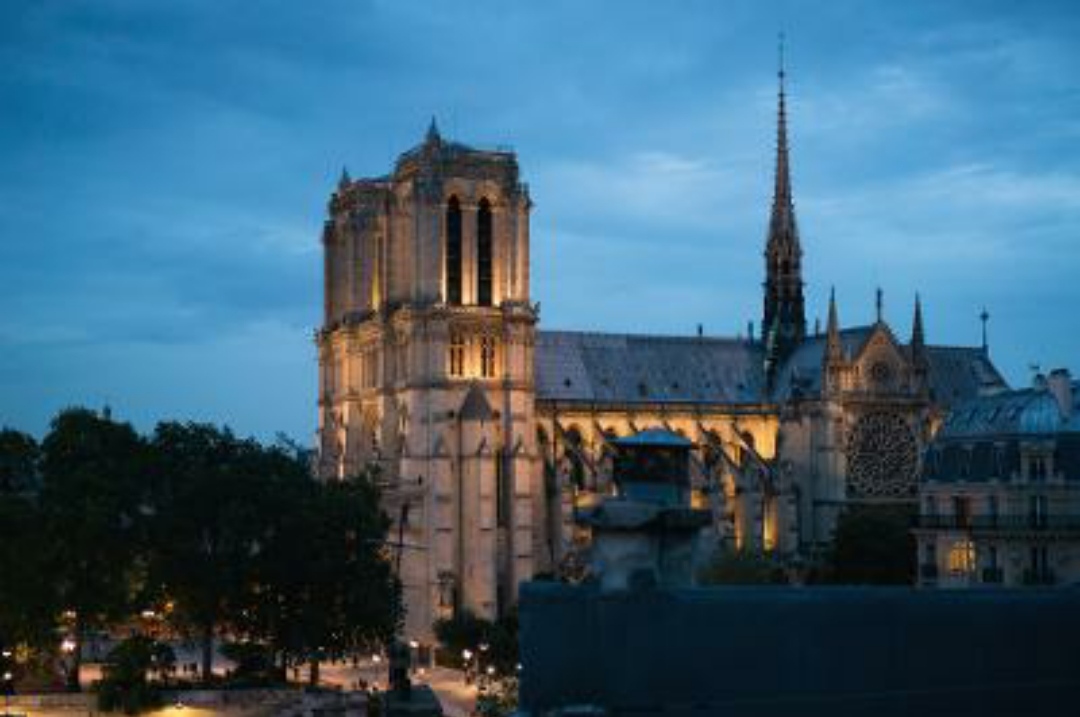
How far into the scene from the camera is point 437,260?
113 metres

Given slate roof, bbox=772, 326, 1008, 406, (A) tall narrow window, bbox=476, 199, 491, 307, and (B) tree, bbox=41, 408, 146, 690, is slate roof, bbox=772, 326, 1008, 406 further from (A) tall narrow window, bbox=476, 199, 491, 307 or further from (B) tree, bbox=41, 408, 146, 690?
(B) tree, bbox=41, 408, 146, 690

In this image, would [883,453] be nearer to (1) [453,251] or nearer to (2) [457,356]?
(2) [457,356]

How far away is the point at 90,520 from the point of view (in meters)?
77.3

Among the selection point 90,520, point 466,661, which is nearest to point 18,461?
point 90,520

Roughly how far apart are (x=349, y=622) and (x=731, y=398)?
180 ft

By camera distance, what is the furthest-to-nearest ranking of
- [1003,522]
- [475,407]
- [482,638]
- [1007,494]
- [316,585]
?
[475,407]
[482,638]
[316,585]
[1007,494]
[1003,522]

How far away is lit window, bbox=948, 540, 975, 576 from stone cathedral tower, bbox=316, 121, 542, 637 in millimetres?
35779

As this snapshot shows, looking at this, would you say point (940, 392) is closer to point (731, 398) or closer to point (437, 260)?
point (731, 398)

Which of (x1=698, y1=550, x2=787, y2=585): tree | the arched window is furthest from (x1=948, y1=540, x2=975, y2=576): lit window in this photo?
the arched window

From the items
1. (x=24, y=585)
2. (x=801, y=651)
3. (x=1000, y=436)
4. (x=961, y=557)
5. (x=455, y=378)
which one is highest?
(x=455, y=378)

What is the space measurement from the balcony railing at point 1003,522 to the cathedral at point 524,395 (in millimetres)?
28781

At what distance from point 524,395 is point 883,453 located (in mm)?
28593

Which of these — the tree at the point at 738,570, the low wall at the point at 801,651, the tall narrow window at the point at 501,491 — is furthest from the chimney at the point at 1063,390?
the low wall at the point at 801,651

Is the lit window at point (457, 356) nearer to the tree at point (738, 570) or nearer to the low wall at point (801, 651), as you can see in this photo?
the tree at point (738, 570)
